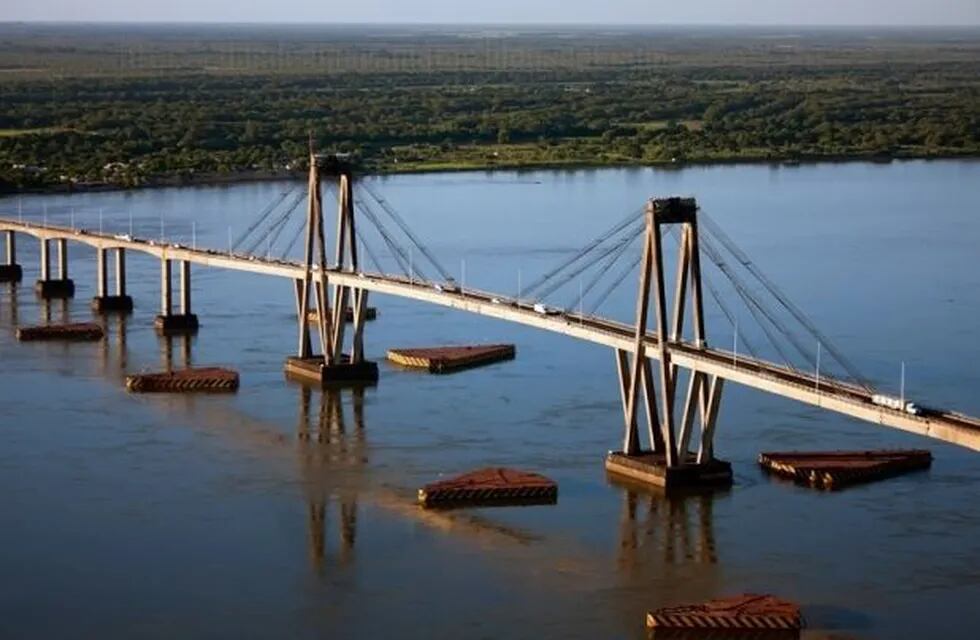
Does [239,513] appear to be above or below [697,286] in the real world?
below

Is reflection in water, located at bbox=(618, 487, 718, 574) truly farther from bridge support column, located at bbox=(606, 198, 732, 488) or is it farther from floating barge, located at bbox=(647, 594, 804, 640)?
floating barge, located at bbox=(647, 594, 804, 640)

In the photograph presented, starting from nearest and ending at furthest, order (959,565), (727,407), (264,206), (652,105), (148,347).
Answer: (959,565) < (727,407) < (148,347) < (264,206) < (652,105)

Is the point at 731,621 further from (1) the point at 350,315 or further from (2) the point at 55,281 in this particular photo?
(2) the point at 55,281

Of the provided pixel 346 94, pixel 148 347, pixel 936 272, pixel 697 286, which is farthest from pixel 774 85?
pixel 697 286

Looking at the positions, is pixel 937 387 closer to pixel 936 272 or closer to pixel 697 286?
pixel 697 286

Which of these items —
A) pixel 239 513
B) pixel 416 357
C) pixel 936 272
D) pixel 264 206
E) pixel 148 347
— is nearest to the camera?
pixel 239 513

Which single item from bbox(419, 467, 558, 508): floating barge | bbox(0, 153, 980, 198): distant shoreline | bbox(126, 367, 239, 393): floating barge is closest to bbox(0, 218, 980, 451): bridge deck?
bbox(419, 467, 558, 508): floating barge

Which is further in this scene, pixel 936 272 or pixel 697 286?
pixel 936 272

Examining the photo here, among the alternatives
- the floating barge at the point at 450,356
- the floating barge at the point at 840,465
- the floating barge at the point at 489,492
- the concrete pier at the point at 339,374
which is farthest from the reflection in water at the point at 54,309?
the floating barge at the point at 840,465
